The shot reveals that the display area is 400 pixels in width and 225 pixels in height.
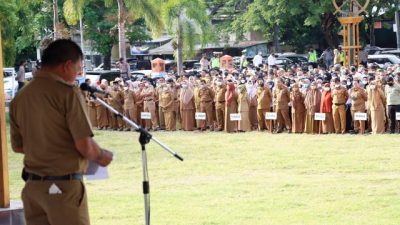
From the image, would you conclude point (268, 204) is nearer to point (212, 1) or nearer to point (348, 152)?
point (348, 152)

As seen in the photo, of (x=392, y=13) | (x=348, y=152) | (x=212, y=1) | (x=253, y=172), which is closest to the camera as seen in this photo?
(x=253, y=172)

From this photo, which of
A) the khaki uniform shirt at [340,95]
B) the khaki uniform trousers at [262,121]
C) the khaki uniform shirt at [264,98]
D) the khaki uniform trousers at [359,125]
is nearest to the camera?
the khaki uniform shirt at [340,95]

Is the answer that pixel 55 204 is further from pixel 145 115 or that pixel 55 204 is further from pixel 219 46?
pixel 219 46

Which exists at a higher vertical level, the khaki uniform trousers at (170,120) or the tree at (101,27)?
the tree at (101,27)

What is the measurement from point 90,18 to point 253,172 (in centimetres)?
3623

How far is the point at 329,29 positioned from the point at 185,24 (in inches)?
399

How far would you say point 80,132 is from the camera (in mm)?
6008

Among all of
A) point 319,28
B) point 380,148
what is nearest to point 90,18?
point 319,28

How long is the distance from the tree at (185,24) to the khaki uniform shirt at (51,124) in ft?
118

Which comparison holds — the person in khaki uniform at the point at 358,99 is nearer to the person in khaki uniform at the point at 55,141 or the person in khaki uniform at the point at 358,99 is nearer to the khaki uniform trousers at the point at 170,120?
the khaki uniform trousers at the point at 170,120

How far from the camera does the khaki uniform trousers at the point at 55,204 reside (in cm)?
618

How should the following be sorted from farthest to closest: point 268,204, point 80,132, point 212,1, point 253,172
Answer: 1. point 212,1
2. point 253,172
3. point 268,204
4. point 80,132

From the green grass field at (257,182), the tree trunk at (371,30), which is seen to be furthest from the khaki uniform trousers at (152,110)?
the tree trunk at (371,30)

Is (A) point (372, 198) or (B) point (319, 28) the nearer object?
(A) point (372, 198)
